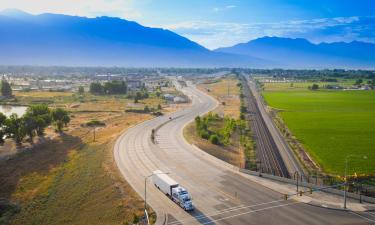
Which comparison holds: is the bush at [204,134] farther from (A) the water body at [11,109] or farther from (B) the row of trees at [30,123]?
(A) the water body at [11,109]

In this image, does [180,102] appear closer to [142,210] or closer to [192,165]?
Answer: [192,165]

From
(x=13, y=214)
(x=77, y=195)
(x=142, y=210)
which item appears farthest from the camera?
(x=77, y=195)

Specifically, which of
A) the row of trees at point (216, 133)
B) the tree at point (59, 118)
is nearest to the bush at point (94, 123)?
the tree at point (59, 118)

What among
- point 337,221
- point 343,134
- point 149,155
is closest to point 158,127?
point 149,155

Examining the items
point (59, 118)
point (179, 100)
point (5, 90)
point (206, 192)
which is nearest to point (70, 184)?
point (206, 192)

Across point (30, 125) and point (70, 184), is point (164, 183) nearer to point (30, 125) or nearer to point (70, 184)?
point (70, 184)

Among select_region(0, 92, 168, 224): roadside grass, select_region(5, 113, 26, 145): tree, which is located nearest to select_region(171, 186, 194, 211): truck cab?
select_region(0, 92, 168, 224): roadside grass

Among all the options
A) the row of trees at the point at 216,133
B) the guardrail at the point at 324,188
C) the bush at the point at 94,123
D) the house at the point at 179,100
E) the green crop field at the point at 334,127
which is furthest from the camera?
the house at the point at 179,100
